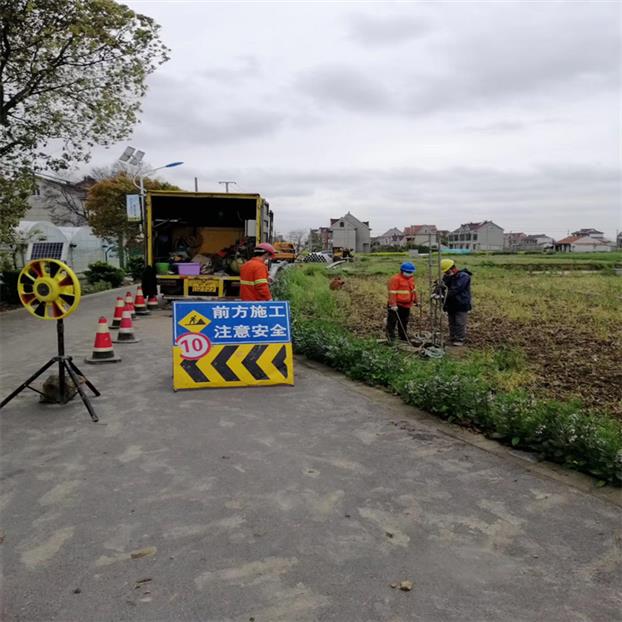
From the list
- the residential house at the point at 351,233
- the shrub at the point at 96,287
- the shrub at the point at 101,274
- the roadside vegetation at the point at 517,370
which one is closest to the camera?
the roadside vegetation at the point at 517,370

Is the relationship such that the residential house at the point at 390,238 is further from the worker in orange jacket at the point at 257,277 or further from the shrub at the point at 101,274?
the worker in orange jacket at the point at 257,277

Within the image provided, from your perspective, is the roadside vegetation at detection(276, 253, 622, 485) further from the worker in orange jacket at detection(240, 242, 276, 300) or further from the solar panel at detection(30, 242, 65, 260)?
the solar panel at detection(30, 242, 65, 260)

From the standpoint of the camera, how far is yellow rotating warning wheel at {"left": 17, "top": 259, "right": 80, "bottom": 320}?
554cm

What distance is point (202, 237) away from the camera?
15.8 meters

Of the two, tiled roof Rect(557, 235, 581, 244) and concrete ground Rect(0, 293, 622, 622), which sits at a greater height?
tiled roof Rect(557, 235, 581, 244)

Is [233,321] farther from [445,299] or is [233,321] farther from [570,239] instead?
[570,239]

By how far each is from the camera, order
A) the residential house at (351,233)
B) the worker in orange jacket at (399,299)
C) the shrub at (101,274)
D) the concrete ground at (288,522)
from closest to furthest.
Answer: the concrete ground at (288,522) < the worker in orange jacket at (399,299) < the shrub at (101,274) < the residential house at (351,233)

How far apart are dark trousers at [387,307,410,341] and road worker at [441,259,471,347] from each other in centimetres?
72

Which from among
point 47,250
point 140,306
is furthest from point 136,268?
point 140,306

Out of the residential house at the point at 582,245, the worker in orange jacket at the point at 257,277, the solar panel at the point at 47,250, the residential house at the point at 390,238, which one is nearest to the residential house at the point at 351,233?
the residential house at the point at 390,238

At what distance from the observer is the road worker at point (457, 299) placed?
9531 mm

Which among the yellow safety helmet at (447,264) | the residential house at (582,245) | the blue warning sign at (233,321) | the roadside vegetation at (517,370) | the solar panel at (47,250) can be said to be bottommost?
the roadside vegetation at (517,370)

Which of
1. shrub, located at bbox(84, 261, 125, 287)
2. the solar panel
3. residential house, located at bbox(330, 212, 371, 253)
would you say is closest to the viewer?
shrub, located at bbox(84, 261, 125, 287)

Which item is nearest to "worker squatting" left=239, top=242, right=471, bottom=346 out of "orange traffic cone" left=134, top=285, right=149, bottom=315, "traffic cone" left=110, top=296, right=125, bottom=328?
"traffic cone" left=110, top=296, right=125, bottom=328
